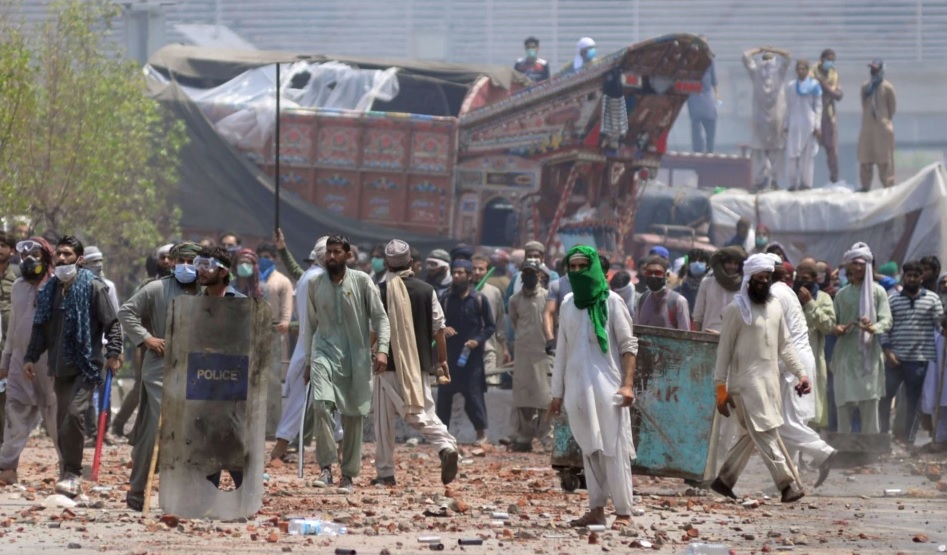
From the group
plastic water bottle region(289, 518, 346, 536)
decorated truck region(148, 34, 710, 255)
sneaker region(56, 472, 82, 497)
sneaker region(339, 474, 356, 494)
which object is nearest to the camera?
plastic water bottle region(289, 518, 346, 536)

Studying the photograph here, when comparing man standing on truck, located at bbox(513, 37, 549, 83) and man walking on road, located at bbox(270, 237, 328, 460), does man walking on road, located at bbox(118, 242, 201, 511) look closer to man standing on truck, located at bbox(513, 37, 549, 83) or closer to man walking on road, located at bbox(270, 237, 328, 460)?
man walking on road, located at bbox(270, 237, 328, 460)

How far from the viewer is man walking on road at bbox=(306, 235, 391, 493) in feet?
35.2

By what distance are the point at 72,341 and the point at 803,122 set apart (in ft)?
57.0

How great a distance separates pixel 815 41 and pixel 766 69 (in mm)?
16566

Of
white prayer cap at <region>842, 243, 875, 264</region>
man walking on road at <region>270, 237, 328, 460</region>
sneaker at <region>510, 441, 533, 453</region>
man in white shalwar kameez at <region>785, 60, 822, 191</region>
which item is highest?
man in white shalwar kameez at <region>785, 60, 822, 191</region>

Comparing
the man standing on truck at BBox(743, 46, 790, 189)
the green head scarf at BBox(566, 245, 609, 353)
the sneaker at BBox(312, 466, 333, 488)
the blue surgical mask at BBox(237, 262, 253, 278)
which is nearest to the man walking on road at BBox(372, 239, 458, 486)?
the sneaker at BBox(312, 466, 333, 488)

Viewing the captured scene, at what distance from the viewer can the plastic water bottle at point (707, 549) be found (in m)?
8.12

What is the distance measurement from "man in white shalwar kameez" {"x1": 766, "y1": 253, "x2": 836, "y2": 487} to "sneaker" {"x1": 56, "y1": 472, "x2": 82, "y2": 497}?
13.8 ft

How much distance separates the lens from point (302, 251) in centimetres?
2491

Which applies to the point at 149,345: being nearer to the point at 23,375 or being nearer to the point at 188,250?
the point at 188,250

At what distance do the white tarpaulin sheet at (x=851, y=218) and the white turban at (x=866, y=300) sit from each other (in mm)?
9399

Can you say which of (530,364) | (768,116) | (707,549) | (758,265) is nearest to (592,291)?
(707,549)

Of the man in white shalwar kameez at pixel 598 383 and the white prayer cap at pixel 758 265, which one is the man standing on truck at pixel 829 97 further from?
the man in white shalwar kameez at pixel 598 383

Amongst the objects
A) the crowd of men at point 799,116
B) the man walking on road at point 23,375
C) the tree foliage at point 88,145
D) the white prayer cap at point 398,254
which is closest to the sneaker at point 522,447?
the white prayer cap at point 398,254
